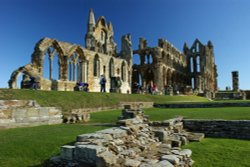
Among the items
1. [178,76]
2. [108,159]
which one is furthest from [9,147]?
[178,76]

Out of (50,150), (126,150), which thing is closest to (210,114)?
(126,150)

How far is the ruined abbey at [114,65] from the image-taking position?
26297 millimetres

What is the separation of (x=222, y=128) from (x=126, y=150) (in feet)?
17.8

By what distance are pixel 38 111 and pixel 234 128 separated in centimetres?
810

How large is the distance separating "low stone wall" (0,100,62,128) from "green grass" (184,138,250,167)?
619 cm

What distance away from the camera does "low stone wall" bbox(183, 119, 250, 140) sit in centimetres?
984

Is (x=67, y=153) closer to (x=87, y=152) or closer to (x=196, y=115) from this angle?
(x=87, y=152)

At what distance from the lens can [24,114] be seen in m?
10.4

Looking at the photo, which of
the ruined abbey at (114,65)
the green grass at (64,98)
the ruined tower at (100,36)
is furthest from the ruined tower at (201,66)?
the green grass at (64,98)

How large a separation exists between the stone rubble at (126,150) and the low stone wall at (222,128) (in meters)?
1.89

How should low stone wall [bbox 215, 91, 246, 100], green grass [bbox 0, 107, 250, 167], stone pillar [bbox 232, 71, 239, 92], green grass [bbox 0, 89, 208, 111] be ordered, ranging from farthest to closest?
stone pillar [bbox 232, 71, 239, 92] → low stone wall [bbox 215, 91, 246, 100] → green grass [bbox 0, 89, 208, 111] → green grass [bbox 0, 107, 250, 167]

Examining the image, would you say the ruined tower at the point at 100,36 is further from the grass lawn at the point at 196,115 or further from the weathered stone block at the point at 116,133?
the weathered stone block at the point at 116,133

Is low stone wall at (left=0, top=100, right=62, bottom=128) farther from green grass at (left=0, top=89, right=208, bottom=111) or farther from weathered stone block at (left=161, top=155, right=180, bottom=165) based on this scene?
weathered stone block at (left=161, top=155, right=180, bottom=165)

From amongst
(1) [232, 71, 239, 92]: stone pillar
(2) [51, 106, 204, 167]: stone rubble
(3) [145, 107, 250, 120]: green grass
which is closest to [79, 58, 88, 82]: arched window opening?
(3) [145, 107, 250, 120]: green grass
